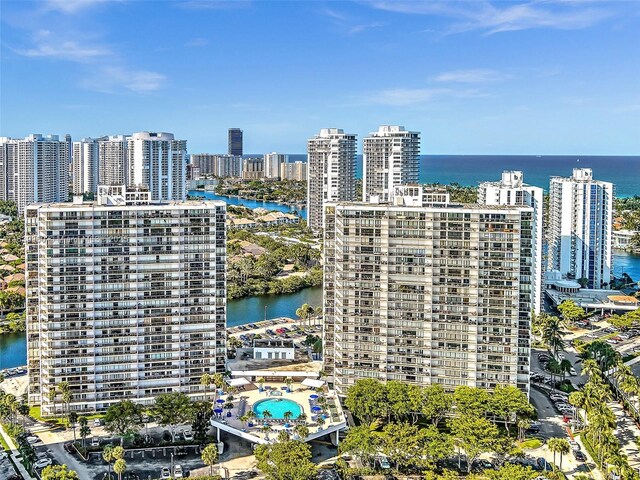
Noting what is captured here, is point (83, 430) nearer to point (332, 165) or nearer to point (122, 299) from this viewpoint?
point (122, 299)

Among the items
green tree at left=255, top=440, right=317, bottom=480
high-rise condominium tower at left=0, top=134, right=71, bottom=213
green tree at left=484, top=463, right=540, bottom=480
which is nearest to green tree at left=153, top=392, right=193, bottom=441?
green tree at left=255, top=440, right=317, bottom=480

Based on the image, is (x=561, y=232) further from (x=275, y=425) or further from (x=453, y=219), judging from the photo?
(x=275, y=425)

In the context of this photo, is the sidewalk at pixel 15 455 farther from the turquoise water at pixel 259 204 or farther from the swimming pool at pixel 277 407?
the turquoise water at pixel 259 204

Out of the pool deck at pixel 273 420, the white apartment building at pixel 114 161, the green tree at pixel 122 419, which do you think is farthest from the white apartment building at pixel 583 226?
the white apartment building at pixel 114 161

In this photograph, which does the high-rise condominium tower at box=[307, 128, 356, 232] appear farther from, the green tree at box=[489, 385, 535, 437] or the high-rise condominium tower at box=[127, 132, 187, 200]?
the green tree at box=[489, 385, 535, 437]

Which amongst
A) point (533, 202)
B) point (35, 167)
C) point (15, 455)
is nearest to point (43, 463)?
point (15, 455)

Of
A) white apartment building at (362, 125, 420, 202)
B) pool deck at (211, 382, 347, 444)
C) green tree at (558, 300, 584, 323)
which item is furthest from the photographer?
white apartment building at (362, 125, 420, 202)
